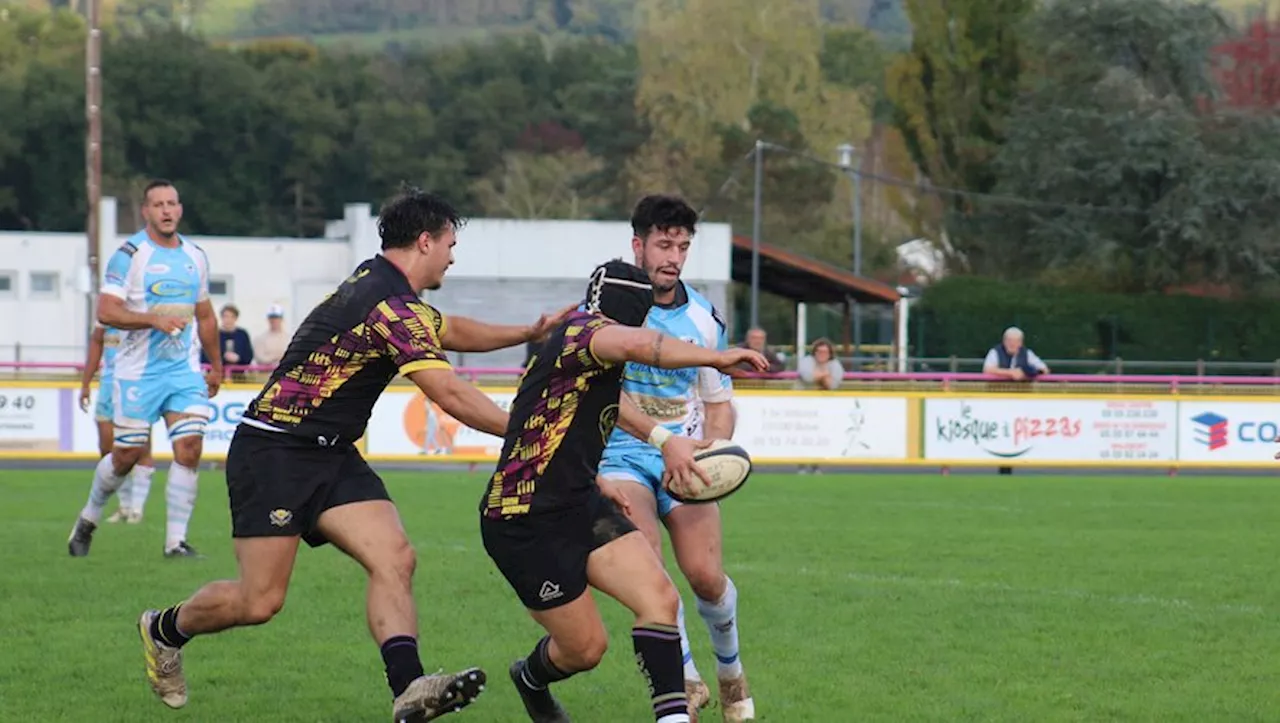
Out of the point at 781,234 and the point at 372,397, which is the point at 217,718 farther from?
the point at 781,234

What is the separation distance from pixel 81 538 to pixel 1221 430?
16891 millimetres

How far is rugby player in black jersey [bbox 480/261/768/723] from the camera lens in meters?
6.88

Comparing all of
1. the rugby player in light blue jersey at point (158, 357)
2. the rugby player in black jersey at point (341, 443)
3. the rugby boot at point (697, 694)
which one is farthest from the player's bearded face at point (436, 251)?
the rugby player in light blue jersey at point (158, 357)

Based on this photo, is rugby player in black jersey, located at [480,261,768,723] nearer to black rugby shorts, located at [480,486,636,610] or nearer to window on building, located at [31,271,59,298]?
black rugby shorts, located at [480,486,636,610]

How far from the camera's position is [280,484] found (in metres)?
7.38

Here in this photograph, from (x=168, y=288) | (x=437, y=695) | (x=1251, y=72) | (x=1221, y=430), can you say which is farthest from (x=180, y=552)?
(x=1251, y=72)

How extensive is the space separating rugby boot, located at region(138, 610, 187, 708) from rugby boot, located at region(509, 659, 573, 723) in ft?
4.42

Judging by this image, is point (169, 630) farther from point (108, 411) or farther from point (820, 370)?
→ point (820, 370)

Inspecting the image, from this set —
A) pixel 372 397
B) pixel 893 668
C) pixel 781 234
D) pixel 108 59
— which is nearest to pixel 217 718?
pixel 372 397

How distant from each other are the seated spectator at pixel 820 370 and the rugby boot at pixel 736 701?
1742 centimetres

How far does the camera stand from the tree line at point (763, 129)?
55.8 m

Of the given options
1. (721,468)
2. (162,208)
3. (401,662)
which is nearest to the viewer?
(721,468)

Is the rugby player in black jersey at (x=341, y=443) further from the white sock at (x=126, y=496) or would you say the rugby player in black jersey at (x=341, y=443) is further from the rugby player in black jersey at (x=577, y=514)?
the white sock at (x=126, y=496)

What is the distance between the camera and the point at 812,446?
25453 mm
